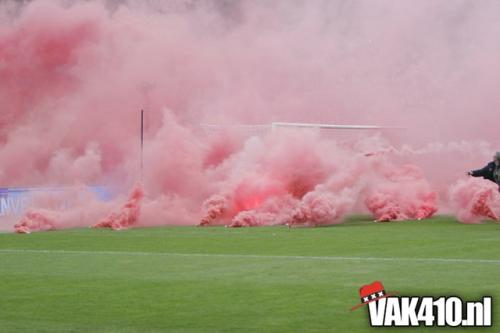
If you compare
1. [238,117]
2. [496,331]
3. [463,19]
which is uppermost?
[463,19]

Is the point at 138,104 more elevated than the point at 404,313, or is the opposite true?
the point at 138,104

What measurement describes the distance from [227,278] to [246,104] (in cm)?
2834

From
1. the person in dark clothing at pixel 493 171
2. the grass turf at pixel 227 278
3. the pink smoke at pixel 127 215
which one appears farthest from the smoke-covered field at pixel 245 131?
the person in dark clothing at pixel 493 171

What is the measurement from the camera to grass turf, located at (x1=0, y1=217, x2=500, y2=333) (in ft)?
54.4

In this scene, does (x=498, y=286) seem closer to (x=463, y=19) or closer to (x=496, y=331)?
(x=496, y=331)

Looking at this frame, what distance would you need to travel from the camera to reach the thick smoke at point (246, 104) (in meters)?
41.5

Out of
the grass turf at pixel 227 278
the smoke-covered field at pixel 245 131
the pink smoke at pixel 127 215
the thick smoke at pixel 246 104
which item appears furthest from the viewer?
the thick smoke at pixel 246 104

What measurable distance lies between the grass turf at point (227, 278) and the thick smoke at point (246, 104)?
313 inches

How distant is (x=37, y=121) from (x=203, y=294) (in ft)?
105

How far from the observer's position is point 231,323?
16219mm

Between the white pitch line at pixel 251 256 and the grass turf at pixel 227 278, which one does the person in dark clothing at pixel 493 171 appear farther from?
the white pitch line at pixel 251 256

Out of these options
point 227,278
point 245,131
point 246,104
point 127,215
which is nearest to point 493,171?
point 127,215

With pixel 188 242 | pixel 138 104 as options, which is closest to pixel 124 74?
pixel 138 104

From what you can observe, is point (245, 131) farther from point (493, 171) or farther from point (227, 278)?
point (227, 278)
